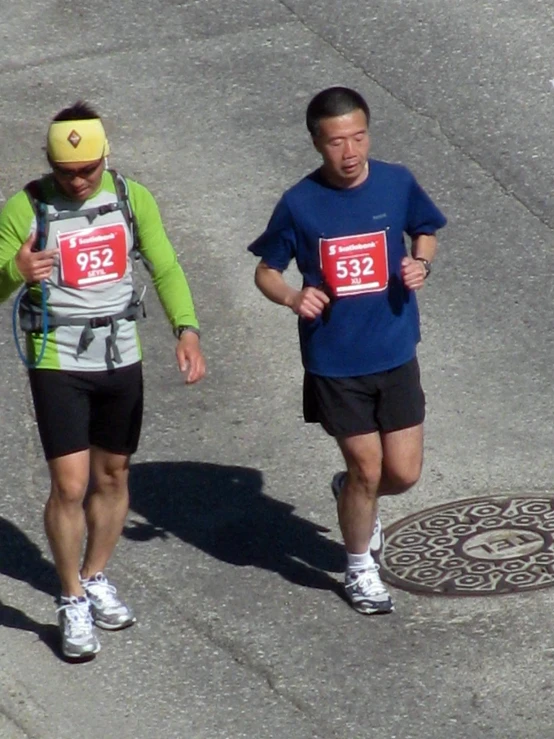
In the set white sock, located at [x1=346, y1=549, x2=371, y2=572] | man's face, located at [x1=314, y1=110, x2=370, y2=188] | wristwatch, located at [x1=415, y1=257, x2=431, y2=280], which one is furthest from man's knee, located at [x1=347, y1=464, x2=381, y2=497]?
man's face, located at [x1=314, y1=110, x2=370, y2=188]

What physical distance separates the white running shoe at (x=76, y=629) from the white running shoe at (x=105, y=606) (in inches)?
4.8

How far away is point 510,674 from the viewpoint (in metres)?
5.50

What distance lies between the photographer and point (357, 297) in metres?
5.77

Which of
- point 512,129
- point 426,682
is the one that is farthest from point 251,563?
point 512,129

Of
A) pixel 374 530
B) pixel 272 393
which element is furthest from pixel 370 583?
pixel 272 393

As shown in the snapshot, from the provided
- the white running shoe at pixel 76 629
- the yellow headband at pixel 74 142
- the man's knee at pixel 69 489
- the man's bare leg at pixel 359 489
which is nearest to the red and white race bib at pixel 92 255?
the yellow headband at pixel 74 142

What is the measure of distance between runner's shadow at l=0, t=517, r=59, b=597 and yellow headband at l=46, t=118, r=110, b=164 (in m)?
1.88

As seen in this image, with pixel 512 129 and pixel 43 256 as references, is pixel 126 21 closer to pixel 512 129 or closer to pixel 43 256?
pixel 512 129

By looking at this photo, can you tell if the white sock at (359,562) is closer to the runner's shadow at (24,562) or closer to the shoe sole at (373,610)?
the shoe sole at (373,610)

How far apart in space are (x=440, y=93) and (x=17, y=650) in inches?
223

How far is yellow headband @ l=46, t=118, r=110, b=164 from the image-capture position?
529 cm

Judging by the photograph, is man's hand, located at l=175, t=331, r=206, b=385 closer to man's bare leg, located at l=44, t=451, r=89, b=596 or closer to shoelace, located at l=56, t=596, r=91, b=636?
man's bare leg, located at l=44, t=451, r=89, b=596

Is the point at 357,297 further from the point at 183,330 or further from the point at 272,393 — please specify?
the point at 272,393

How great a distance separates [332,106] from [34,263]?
1.22m
